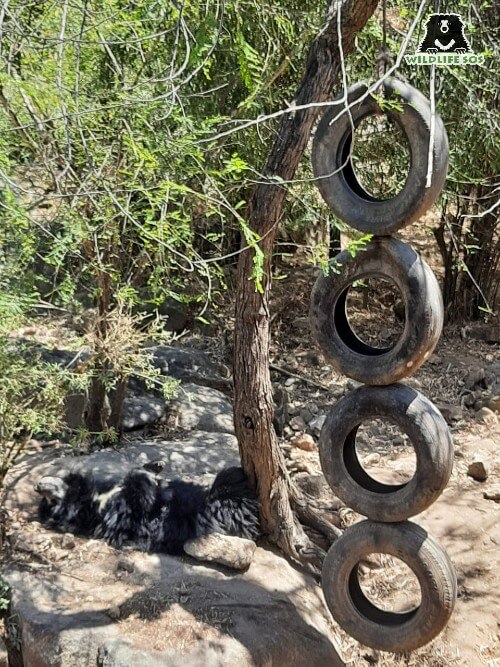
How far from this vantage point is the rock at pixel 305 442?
6258 millimetres

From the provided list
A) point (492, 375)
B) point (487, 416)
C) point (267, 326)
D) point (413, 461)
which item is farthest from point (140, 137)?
point (492, 375)

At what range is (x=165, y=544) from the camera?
15.0 feet

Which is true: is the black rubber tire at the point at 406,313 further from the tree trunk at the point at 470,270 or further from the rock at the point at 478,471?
the tree trunk at the point at 470,270

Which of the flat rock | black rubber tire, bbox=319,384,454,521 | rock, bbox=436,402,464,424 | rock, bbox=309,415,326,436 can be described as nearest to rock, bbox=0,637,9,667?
the flat rock

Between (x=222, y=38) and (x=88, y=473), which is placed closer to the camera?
(x=222, y=38)

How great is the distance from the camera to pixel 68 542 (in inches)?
180

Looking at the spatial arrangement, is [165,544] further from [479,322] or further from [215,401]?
[479,322]

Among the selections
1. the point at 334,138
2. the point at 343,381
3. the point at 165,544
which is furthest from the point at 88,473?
the point at 343,381

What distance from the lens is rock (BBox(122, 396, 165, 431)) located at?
610 cm

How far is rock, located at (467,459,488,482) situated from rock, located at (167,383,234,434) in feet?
6.64

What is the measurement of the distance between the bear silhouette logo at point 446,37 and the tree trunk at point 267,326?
4.10ft

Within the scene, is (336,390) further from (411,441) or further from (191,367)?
(411,441)

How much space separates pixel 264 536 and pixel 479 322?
204 inches

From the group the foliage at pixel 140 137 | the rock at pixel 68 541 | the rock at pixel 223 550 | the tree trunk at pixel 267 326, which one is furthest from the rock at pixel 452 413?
the rock at pixel 68 541
